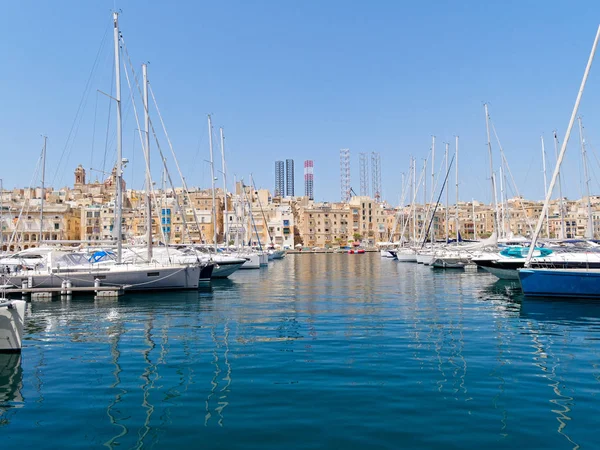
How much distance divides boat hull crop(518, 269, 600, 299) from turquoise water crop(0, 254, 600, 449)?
5.95 ft

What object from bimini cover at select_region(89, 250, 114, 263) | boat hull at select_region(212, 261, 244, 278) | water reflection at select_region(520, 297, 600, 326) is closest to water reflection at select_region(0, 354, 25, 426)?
water reflection at select_region(520, 297, 600, 326)

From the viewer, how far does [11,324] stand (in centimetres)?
1247

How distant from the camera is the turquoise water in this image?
24.7ft

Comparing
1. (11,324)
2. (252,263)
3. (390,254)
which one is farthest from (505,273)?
(390,254)

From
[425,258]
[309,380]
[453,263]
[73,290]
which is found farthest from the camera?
Answer: [425,258]

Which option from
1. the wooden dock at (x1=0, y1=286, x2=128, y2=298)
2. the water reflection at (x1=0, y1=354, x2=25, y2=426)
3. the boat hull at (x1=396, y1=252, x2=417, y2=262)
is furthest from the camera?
the boat hull at (x1=396, y1=252, x2=417, y2=262)

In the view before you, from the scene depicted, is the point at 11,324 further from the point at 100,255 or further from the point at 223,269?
the point at 223,269

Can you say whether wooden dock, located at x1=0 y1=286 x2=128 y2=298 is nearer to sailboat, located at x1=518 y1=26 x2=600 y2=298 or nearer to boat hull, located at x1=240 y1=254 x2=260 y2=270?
sailboat, located at x1=518 y1=26 x2=600 y2=298

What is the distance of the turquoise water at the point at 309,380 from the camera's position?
7527mm

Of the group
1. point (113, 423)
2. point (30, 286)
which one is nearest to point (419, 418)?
point (113, 423)

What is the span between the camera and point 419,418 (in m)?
8.07

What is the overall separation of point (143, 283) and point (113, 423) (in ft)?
67.9

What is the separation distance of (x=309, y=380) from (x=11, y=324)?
7.24 meters

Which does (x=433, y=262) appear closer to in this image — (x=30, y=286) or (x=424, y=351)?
(x=30, y=286)
